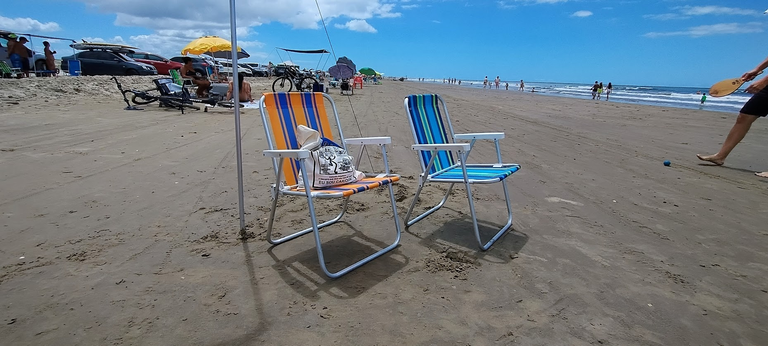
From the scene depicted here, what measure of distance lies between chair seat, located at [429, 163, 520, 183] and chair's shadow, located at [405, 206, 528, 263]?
1.42 ft

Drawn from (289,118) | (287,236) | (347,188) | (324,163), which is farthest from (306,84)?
→ (347,188)

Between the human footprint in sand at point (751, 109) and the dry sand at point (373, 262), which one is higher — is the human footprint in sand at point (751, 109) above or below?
above

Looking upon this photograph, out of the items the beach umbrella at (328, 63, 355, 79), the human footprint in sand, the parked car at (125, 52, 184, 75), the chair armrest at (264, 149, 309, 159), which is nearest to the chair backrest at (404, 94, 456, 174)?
the chair armrest at (264, 149, 309, 159)

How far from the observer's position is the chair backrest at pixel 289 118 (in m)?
2.77

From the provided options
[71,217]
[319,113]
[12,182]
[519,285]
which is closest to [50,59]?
[12,182]

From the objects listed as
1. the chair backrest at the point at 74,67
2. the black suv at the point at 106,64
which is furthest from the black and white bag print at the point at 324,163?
the chair backrest at the point at 74,67

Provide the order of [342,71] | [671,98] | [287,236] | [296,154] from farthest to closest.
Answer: [671,98], [342,71], [287,236], [296,154]

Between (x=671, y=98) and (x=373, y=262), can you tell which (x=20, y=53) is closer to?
(x=373, y=262)

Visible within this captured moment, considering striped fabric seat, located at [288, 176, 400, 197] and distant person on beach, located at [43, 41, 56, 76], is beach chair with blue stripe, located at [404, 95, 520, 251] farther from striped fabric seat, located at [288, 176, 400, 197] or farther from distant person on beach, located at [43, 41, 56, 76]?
distant person on beach, located at [43, 41, 56, 76]

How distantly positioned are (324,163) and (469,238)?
123 centimetres

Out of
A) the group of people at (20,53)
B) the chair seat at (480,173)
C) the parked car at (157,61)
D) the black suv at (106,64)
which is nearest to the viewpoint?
the chair seat at (480,173)

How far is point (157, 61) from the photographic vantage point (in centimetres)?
1822

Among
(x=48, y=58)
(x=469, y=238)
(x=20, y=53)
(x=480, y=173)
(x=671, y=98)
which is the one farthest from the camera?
(x=671, y=98)

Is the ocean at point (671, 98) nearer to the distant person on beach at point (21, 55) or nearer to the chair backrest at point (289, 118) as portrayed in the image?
the chair backrest at point (289, 118)
